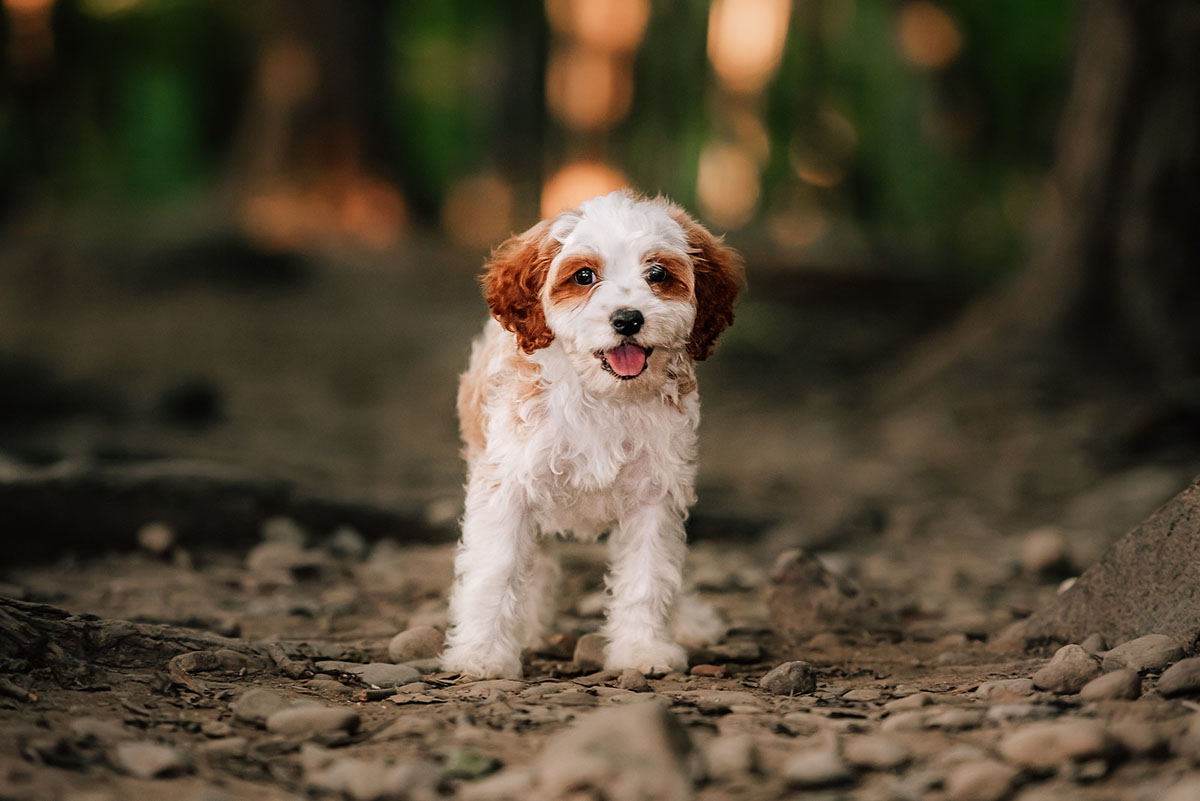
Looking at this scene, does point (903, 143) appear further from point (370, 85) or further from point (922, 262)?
point (370, 85)

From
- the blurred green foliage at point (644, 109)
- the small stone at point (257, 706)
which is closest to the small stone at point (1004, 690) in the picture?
the small stone at point (257, 706)

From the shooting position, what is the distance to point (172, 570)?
22.9ft

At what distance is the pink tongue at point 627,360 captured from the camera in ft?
15.0

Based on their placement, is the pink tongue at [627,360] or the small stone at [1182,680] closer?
the small stone at [1182,680]

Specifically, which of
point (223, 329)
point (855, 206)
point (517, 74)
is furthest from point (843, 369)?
point (517, 74)

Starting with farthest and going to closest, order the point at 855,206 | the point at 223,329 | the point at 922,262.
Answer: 1. the point at 855,206
2. the point at 922,262
3. the point at 223,329

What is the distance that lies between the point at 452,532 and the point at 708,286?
3.72 metres

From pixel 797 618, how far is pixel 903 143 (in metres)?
21.1

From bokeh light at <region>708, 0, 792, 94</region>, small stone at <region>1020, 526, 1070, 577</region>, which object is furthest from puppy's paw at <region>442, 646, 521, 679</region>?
bokeh light at <region>708, 0, 792, 94</region>

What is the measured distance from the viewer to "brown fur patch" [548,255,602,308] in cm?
A: 466

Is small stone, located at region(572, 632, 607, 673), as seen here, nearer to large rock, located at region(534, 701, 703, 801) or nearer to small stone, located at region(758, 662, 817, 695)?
small stone, located at region(758, 662, 817, 695)

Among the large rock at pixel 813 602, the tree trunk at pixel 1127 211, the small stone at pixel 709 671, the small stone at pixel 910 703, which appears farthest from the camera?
the tree trunk at pixel 1127 211

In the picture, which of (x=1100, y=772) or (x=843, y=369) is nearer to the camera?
(x=1100, y=772)

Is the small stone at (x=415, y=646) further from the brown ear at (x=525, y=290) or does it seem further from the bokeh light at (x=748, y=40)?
the bokeh light at (x=748, y=40)
